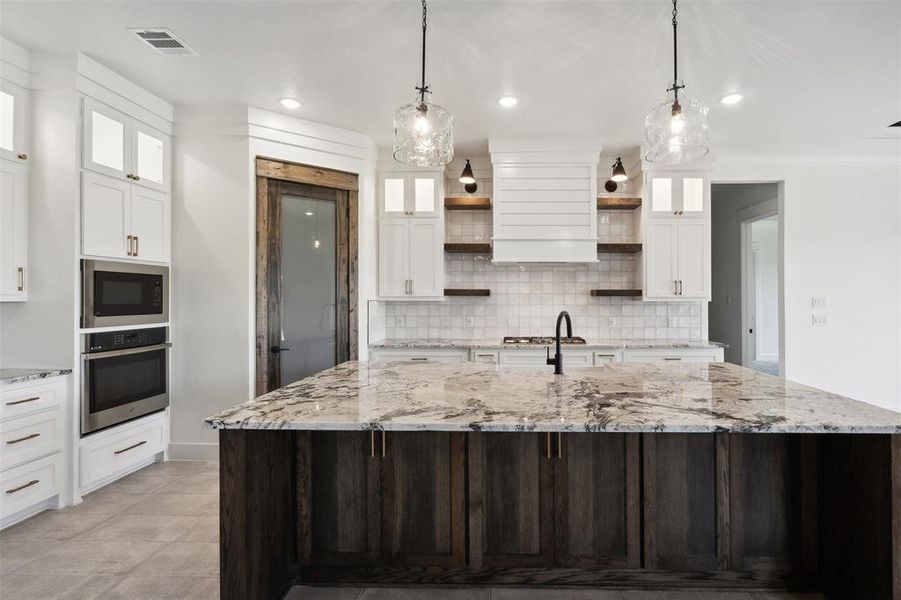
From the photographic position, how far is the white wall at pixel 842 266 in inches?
191

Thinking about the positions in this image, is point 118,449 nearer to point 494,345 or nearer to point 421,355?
point 421,355

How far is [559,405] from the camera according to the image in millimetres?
1748

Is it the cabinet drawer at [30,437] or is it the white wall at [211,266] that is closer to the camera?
the cabinet drawer at [30,437]

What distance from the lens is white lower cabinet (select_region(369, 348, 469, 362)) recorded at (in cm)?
444

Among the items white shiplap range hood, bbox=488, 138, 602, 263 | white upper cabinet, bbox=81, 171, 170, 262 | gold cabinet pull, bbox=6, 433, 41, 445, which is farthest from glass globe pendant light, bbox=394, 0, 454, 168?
gold cabinet pull, bbox=6, 433, 41, 445

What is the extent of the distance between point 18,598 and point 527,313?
162 inches

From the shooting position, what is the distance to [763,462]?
1979mm

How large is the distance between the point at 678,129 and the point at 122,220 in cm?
347

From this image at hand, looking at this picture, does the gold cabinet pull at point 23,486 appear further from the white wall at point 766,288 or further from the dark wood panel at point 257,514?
the white wall at point 766,288

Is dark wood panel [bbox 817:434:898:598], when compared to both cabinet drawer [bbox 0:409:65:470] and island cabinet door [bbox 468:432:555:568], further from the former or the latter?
cabinet drawer [bbox 0:409:65:470]

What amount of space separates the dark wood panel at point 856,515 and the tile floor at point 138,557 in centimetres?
20

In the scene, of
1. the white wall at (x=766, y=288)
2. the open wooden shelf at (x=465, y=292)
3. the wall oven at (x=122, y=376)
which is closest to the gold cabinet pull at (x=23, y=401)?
the wall oven at (x=122, y=376)

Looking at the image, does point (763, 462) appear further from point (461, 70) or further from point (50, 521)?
point (50, 521)

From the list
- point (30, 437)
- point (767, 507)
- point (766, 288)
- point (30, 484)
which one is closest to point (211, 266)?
point (30, 437)
